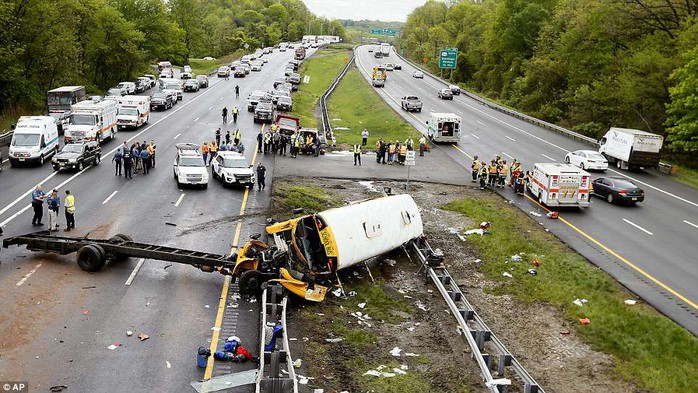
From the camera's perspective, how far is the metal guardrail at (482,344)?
1482 centimetres

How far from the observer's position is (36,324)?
1748 cm

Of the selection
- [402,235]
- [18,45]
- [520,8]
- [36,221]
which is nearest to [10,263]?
[36,221]

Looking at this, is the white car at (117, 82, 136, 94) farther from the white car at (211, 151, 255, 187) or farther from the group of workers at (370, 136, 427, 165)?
the white car at (211, 151, 255, 187)

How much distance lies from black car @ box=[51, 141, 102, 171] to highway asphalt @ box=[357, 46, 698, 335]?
2401 centimetres

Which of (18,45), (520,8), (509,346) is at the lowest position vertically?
(509,346)

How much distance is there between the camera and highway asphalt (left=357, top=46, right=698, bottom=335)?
2356 cm

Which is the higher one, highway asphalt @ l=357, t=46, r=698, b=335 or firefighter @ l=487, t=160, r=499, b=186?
firefighter @ l=487, t=160, r=499, b=186

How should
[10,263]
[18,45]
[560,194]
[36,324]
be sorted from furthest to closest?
[18,45], [560,194], [10,263], [36,324]

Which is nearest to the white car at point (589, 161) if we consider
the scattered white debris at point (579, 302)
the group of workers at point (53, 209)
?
the scattered white debris at point (579, 302)

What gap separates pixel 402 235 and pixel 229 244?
675 cm

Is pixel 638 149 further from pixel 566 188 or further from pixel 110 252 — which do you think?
pixel 110 252

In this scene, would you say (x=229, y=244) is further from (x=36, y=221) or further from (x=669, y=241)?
(x=669, y=241)

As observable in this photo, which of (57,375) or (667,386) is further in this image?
(667,386)

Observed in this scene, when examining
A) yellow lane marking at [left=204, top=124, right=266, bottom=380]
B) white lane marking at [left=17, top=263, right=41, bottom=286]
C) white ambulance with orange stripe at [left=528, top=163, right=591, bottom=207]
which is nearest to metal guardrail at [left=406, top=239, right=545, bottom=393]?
yellow lane marking at [left=204, top=124, right=266, bottom=380]
